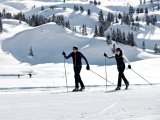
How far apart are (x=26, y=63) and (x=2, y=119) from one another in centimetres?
10000

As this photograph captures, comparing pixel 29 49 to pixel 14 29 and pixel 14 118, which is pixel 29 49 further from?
pixel 14 118

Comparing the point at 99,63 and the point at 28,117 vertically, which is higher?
the point at 28,117

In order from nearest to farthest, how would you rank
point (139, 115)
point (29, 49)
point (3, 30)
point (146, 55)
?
point (139, 115), point (146, 55), point (29, 49), point (3, 30)

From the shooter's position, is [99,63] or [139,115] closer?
[139,115]

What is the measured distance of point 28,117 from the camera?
9.27 metres

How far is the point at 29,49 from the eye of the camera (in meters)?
118

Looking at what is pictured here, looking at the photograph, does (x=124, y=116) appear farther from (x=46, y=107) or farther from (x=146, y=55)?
(x=146, y=55)

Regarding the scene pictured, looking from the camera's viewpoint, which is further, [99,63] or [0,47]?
[0,47]

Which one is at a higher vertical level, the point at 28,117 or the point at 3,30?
the point at 28,117

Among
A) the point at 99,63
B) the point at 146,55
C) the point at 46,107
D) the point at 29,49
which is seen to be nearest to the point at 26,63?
the point at 29,49

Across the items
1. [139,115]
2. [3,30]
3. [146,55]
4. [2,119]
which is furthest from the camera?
[3,30]

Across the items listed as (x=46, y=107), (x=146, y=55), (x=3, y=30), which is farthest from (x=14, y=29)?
(x=46, y=107)

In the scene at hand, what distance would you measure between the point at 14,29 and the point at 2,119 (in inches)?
5266

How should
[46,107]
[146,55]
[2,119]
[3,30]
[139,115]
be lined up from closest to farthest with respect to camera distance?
[2,119], [139,115], [46,107], [146,55], [3,30]
